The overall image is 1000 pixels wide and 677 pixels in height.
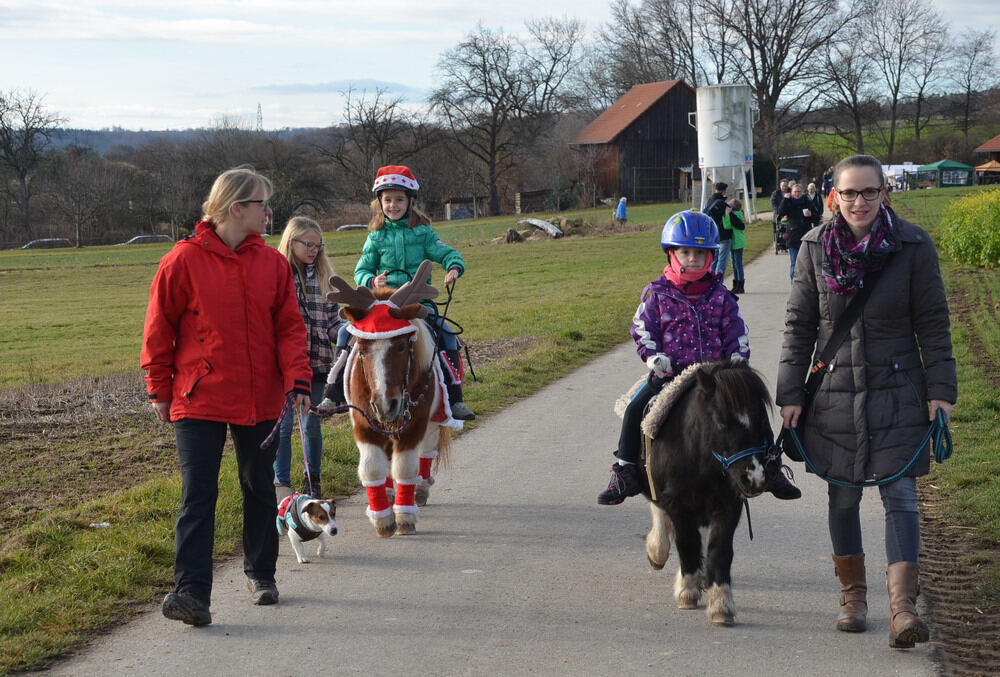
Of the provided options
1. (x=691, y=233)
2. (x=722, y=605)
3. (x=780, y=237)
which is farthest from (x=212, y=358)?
(x=780, y=237)

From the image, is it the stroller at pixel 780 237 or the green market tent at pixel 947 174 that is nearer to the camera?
the stroller at pixel 780 237

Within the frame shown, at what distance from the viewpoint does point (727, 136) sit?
46.5m

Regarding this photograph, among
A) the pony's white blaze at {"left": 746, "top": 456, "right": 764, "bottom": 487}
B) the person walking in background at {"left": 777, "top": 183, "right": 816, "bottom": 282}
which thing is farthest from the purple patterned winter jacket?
the person walking in background at {"left": 777, "top": 183, "right": 816, "bottom": 282}

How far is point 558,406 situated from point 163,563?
5.65 meters

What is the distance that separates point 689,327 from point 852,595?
5.32ft

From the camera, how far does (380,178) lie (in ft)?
25.0

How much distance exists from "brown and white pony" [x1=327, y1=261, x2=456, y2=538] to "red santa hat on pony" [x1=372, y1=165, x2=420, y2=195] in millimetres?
812

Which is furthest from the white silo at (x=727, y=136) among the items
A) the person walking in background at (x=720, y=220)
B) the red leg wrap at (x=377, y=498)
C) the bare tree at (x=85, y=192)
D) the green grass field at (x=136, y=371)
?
the bare tree at (x=85, y=192)

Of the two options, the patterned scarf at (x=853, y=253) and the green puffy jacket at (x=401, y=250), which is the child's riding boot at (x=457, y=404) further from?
the patterned scarf at (x=853, y=253)

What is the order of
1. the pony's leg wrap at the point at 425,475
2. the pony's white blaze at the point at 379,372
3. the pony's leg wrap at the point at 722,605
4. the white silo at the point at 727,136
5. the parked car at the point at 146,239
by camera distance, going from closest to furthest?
the pony's leg wrap at the point at 722,605, the pony's white blaze at the point at 379,372, the pony's leg wrap at the point at 425,475, the white silo at the point at 727,136, the parked car at the point at 146,239

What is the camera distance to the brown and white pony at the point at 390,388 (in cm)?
647

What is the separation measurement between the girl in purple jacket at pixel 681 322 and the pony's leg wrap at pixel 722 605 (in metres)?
0.81

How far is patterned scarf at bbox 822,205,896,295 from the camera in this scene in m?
4.87

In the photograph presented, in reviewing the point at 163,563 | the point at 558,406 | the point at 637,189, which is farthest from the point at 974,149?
the point at 163,563
